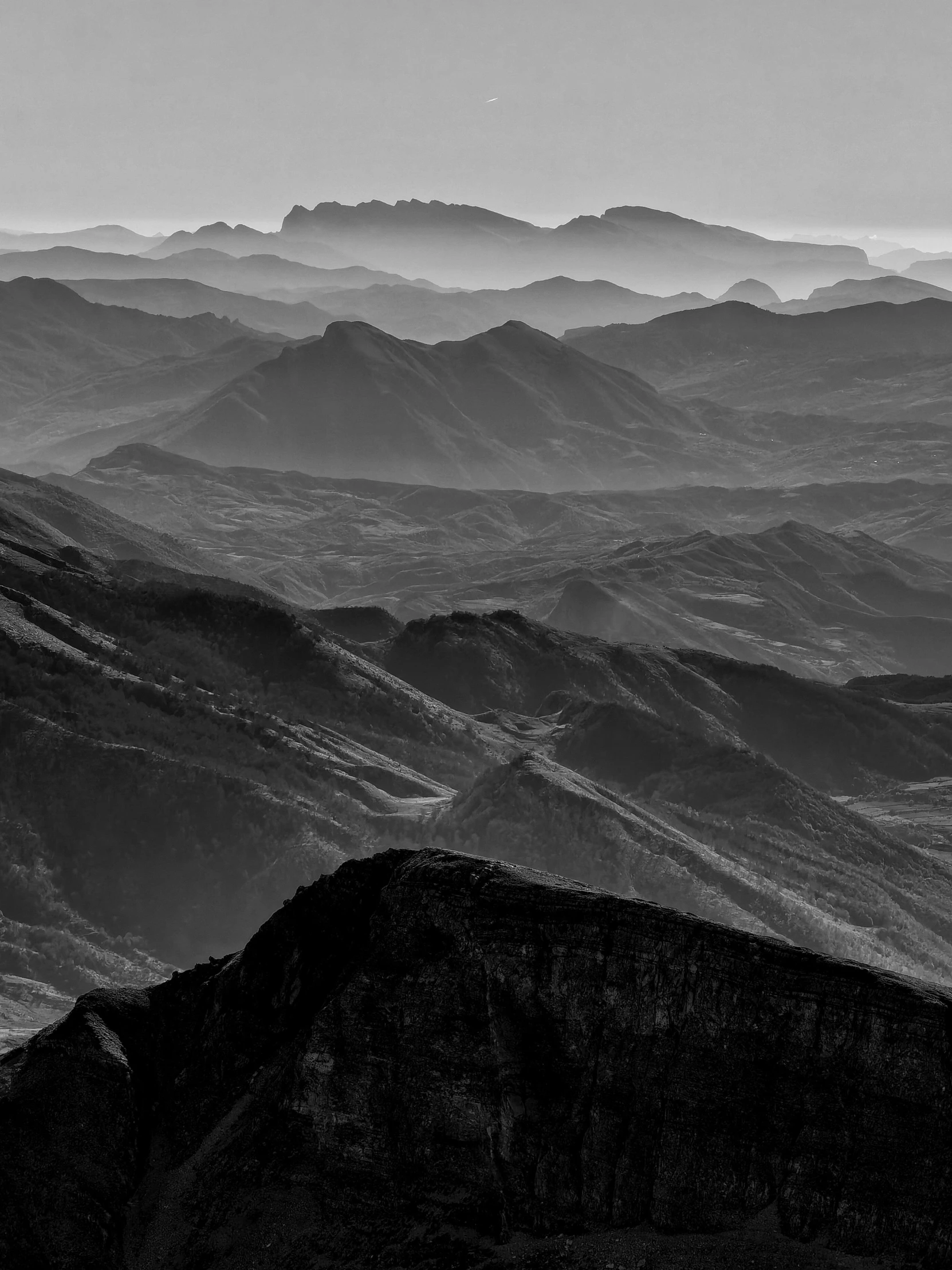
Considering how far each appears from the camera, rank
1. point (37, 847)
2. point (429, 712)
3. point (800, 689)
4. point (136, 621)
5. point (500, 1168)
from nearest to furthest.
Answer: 1. point (500, 1168)
2. point (37, 847)
3. point (136, 621)
4. point (429, 712)
5. point (800, 689)

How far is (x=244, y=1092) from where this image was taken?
31.0m

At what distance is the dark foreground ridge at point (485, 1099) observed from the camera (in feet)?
89.8

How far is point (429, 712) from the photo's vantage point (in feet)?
437

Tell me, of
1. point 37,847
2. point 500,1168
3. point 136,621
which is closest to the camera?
point 500,1168

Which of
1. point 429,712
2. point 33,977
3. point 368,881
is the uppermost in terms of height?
point 368,881

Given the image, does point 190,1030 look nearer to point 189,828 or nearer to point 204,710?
point 189,828

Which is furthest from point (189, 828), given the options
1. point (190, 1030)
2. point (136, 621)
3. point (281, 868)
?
point (190, 1030)

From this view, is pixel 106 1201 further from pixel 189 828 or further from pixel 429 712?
pixel 429 712

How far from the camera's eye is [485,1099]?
29234 mm

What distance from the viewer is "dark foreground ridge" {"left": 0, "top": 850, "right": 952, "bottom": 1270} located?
89.8ft

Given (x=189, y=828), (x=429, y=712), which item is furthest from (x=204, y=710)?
(x=429, y=712)

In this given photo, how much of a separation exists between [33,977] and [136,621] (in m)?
38.9

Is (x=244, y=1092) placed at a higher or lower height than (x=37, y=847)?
higher

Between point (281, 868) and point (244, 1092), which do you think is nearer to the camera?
point (244, 1092)
